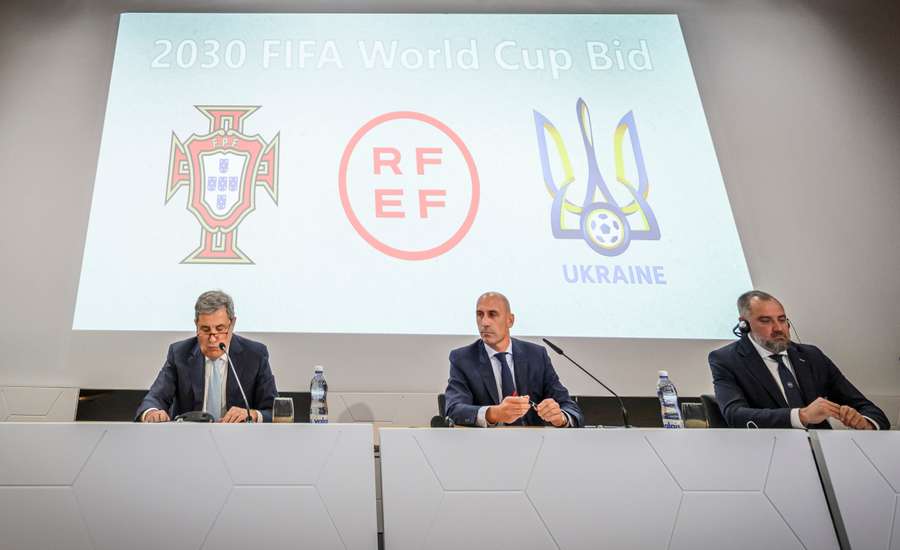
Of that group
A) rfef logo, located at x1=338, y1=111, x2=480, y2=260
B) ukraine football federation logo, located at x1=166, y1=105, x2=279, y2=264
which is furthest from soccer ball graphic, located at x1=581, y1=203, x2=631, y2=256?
ukraine football federation logo, located at x1=166, y1=105, x2=279, y2=264

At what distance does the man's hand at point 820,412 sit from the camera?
206 centimetres

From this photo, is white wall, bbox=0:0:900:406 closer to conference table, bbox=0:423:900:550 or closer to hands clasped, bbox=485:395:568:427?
hands clasped, bbox=485:395:568:427

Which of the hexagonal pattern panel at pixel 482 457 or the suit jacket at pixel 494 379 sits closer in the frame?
the hexagonal pattern panel at pixel 482 457

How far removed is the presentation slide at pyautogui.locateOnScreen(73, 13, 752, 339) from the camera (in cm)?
314

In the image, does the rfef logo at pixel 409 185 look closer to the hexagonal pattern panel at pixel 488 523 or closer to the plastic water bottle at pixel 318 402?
the plastic water bottle at pixel 318 402

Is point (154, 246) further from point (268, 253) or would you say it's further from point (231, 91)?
point (231, 91)

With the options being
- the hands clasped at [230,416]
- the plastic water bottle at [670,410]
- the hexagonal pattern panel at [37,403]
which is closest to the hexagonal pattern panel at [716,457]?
the plastic water bottle at [670,410]

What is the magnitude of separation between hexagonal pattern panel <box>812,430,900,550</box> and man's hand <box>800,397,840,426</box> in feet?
0.63

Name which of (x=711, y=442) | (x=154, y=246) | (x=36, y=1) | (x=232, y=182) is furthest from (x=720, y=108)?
(x=36, y=1)

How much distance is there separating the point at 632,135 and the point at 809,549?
2.44m

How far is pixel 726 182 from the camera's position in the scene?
3.60 m

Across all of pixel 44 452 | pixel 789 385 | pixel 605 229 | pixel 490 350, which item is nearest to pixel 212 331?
pixel 44 452

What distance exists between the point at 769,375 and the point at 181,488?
2226 millimetres

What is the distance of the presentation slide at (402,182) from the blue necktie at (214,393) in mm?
570
